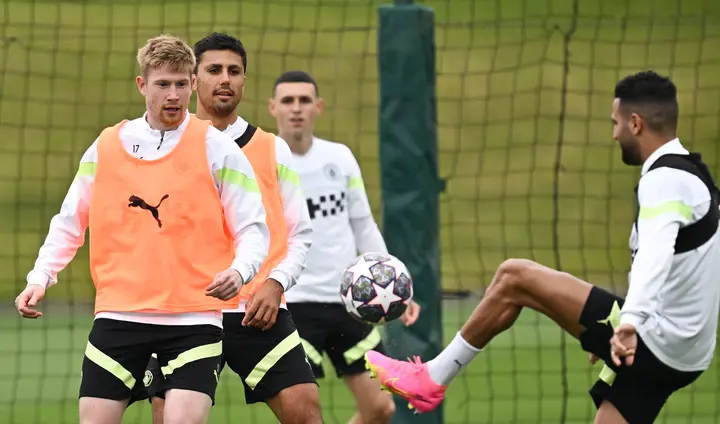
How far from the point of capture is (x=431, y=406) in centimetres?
645

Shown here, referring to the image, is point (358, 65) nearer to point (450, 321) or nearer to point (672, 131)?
point (450, 321)

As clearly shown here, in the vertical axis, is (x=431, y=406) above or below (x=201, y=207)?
below

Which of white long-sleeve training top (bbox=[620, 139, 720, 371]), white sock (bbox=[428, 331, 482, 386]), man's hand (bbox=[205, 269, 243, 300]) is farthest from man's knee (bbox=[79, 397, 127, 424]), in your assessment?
white long-sleeve training top (bbox=[620, 139, 720, 371])

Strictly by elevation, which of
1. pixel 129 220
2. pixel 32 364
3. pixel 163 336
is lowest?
pixel 32 364

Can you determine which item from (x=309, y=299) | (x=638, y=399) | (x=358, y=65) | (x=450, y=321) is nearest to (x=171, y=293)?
(x=638, y=399)

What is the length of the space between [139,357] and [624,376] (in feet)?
6.58

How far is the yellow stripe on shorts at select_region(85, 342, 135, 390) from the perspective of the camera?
5.47 m

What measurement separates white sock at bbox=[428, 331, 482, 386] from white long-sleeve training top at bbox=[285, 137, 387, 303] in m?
1.78

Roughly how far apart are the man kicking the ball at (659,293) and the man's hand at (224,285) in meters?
1.28

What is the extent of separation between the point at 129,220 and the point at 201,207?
0.28 m

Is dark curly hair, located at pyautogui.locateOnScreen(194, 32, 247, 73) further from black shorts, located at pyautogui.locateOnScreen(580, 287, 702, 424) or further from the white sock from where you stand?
black shorts, located at pyautogui.locateOnScreen(580, 287, 702, 424)

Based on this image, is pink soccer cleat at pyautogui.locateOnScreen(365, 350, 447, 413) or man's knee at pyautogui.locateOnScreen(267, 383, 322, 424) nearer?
man's knee at pyautogui.locateOnScreen(267, 383, 322, 424)

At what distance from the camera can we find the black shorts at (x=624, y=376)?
5.89 m

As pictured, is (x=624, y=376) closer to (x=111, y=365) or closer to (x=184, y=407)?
(x=184, y=407)
